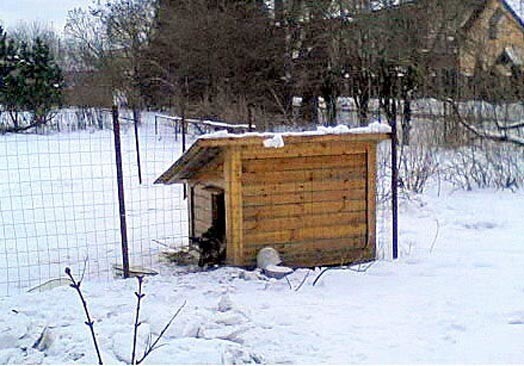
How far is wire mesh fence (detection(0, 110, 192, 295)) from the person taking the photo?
6.26 meters

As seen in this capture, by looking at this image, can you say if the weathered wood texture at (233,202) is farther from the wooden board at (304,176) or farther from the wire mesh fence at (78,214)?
the wire mesh fence at (78,214)

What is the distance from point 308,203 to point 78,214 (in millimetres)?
3936

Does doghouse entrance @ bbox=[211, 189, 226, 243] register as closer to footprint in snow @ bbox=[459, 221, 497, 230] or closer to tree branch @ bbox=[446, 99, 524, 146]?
footprint in snow @ bbox=[459, 221, 497, 230]

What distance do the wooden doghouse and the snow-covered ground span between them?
0.33m

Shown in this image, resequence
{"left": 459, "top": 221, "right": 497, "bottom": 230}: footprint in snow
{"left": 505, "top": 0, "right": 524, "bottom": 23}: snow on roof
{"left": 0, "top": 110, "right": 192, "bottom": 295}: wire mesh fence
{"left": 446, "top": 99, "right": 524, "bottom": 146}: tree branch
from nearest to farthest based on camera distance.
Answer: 1. {"left": 0, "top": 110, "right": 192, "bottom": 295}: wire mesh fence
2. {"left": 459, "top": 221, "right": 497, "bottom": 230}: footprint in snow
3. {"left": 446, "top": 99, "right": 524, "bottom": 146}: tree branch
4. {"left": 505, "top": 0, "right": 524, "bottom": 23}: snow on roof

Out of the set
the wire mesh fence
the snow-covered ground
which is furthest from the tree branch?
the wire mesh fence

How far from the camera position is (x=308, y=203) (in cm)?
578

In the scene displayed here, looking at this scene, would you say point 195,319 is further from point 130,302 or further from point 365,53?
point 365,53

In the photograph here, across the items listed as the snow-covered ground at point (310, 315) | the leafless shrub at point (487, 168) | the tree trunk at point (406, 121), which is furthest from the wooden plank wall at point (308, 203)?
the tree trunk at point (406, 121)

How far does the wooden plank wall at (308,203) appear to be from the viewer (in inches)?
221

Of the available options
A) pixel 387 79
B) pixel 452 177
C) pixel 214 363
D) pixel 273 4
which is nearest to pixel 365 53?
pixel 387 79

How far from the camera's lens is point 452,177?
9719 millimetres

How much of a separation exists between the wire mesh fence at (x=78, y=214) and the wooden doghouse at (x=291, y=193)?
1.04 metres

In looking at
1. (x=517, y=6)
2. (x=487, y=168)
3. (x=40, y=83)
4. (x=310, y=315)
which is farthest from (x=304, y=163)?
(x=40, y=83)
